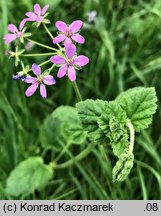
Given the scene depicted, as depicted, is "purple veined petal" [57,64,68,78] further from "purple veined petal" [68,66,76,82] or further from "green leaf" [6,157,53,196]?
"green leaf" [6,157,53,196]

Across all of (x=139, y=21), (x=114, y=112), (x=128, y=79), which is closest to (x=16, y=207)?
(x=114, y=112)

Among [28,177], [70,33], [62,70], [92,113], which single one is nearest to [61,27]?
[70,33]

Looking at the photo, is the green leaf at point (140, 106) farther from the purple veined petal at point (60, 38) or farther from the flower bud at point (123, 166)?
the purple veined petal at point (60, 38)

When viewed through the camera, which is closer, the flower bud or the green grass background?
the flower bud

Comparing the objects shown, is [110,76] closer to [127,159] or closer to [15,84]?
[15,84]

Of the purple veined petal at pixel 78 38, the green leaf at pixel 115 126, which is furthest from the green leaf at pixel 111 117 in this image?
the purple veined petal at pixel 78 38

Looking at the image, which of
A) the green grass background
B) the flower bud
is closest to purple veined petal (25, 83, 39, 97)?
the flower bud
